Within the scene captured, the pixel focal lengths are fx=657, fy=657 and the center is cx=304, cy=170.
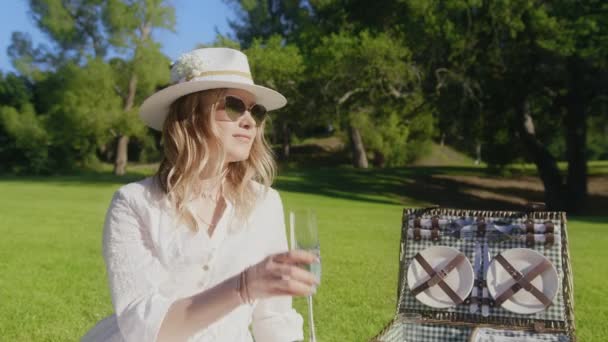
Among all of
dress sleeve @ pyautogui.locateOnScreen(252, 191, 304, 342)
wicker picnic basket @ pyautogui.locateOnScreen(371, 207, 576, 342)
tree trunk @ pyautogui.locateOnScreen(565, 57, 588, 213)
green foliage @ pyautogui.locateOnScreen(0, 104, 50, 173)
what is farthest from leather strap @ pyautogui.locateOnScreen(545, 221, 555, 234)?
green foliage @ pyautogui.locateOnScreen(0, 104, 50, 173)

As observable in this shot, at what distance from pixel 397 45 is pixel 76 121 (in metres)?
16.7

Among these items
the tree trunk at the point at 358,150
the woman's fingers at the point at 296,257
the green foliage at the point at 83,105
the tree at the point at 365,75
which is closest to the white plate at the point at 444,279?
the woman's fingers at the point at 296,257

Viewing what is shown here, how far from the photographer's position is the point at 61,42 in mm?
32500

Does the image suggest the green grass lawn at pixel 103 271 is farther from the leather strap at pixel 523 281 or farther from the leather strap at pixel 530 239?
the leather strap at pixel 530 239

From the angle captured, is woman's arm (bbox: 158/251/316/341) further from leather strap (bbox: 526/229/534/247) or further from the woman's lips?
leather strap (bbox: 526/229/534/247)

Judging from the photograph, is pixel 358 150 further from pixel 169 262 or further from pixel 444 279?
pixel 169 262

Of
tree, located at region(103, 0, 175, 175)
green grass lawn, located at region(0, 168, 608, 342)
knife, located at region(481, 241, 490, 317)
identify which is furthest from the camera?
tree, located at region(103, 0, 175, 175)

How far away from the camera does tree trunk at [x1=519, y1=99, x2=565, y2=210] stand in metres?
21.5

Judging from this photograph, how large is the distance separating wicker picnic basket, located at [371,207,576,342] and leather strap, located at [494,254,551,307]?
1.5 inches

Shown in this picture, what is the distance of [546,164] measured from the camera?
21.5 metres

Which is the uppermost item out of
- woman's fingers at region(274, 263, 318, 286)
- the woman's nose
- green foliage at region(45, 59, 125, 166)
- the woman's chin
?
green foliage at region(45, 59, 125, 166)

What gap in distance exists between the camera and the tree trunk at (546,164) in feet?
70.5

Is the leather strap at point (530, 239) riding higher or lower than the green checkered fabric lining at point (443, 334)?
higher

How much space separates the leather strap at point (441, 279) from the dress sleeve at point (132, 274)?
184 cm
